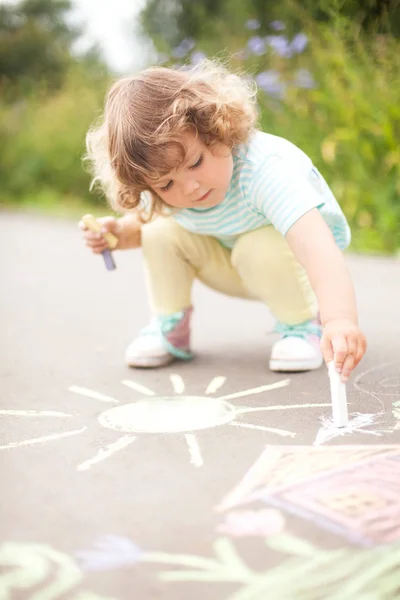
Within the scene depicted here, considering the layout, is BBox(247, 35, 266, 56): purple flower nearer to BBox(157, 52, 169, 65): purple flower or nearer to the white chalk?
BBox(157, 52, 169, 65): purple flower

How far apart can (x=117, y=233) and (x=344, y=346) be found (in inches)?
32.4

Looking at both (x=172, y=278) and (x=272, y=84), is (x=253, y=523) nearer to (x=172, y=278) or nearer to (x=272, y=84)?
(x=172, y=278)

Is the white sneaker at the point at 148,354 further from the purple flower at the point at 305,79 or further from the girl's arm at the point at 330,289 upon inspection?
the purple flower at the point at 305,79

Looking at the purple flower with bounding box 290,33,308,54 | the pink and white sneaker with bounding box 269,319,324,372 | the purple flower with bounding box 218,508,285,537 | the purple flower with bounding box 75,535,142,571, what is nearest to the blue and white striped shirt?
the pink and white sneaker with bounding box 269,319,324,372

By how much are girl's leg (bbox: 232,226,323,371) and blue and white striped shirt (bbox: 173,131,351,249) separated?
5cm

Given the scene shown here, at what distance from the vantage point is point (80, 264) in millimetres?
3840

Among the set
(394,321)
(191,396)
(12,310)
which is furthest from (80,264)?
(191,396)

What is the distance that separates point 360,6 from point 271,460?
3371 mm

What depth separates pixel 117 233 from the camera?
2.00 meters


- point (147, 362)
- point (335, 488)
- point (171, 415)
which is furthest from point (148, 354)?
point (335, 488)

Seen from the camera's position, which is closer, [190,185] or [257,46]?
[190,185]

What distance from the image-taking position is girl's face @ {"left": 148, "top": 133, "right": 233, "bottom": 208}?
5.40ft

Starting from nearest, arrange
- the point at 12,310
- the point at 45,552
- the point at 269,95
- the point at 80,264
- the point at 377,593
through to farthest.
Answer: the point at 377,593 < the point at 45,552 < the point at 12,310 < the point at 80,264 < the point at 269,95

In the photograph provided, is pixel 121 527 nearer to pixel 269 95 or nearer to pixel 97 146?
pixel 97 146
